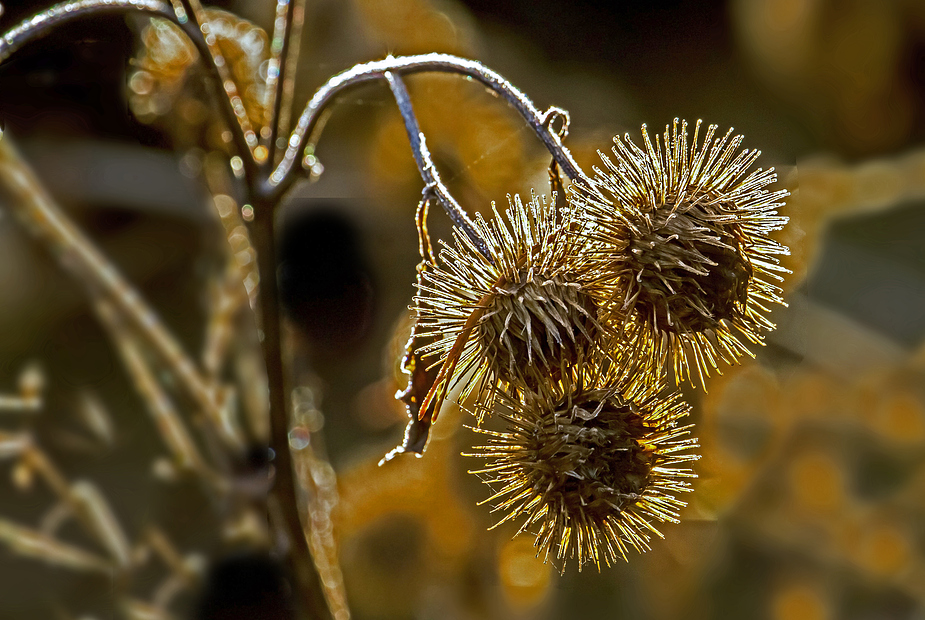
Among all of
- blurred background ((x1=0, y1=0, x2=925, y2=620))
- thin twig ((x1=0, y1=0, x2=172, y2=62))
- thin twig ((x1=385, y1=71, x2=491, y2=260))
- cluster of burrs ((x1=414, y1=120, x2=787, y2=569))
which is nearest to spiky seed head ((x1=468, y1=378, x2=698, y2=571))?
cluster of burrs ((x1=414, y1=120, x2=787, y2=569))

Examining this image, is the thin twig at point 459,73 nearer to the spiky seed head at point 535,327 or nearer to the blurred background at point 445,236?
the spiky seed head at point 535,327

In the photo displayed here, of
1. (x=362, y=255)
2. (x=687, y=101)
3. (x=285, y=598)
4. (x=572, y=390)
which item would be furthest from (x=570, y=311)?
(x=687, y=101)

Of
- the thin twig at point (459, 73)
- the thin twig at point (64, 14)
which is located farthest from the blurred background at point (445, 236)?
the thin twig at point (459, 73)

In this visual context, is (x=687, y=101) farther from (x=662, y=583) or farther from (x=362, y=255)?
(x=662, y=583)

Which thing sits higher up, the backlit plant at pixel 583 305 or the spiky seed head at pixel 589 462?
the backlit plant at pixel 583 305

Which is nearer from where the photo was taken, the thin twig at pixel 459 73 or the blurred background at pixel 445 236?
the thin twig at pixel 459 73

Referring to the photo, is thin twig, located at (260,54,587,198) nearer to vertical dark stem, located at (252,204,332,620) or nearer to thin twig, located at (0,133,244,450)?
vertical dark stem, located at (252,204,332,620)

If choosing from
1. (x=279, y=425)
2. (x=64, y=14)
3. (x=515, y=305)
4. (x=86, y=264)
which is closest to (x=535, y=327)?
(x=515, y=305)
